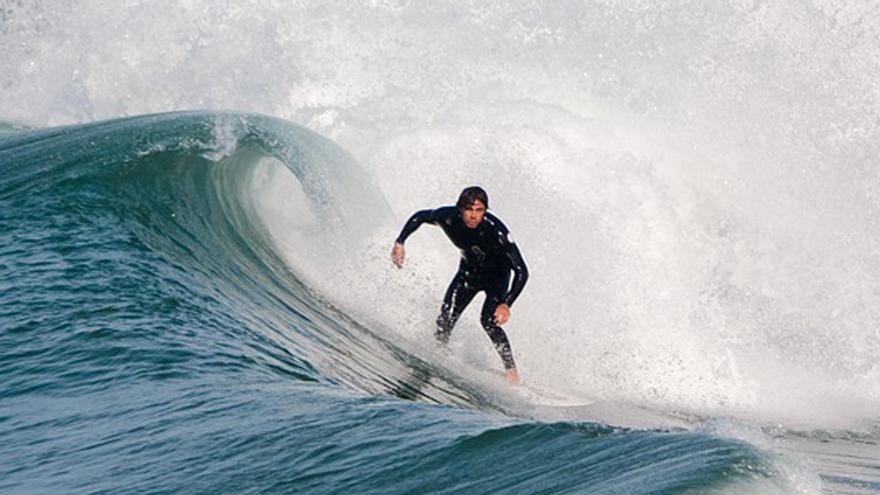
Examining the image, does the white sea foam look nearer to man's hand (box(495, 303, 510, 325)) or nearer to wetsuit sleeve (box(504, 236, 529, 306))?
wetsuit sleeve (box(504, 236, 529, 306))

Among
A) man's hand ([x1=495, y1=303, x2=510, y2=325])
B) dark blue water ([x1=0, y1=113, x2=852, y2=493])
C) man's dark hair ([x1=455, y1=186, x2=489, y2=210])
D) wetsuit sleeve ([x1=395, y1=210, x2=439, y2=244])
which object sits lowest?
dark blue water ([x1=0, y1=113, x2=852, y2=493])

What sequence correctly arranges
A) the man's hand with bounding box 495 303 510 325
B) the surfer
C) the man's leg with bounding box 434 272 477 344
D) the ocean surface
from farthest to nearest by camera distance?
the man's leg with bounding box 434 272 477 344 → the surfer → the man's hand with bounding box 495 303 510 325 → the ocean surface

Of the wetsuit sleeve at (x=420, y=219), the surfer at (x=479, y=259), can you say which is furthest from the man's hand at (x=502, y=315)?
the wetsuit sleeve at (x=420, y=219)

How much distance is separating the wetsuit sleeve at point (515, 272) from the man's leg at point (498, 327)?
337mm

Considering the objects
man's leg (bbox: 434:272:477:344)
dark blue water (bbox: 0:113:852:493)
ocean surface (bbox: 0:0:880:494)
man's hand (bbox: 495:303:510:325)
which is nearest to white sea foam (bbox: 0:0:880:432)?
ocean surface (bbox: 0:0:880:494)

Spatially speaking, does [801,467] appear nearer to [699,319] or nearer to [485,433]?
[485,433]

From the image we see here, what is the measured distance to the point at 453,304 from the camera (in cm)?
1091

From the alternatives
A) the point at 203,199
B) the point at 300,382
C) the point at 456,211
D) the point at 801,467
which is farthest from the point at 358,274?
the point at 801,467

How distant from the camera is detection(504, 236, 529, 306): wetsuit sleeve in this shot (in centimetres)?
998

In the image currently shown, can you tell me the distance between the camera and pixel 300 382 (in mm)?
7734

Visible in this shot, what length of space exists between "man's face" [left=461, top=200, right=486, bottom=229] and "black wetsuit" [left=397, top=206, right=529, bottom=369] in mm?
213

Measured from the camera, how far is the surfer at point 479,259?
9.96 m

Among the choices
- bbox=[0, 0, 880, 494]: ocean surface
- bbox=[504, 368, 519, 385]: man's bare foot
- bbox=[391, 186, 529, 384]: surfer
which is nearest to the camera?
bbox=[0, 0, 880, 494]: ocean surface

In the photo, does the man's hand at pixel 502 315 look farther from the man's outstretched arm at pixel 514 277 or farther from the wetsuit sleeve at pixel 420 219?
the wetsuit sleeve at pixel 420 219
